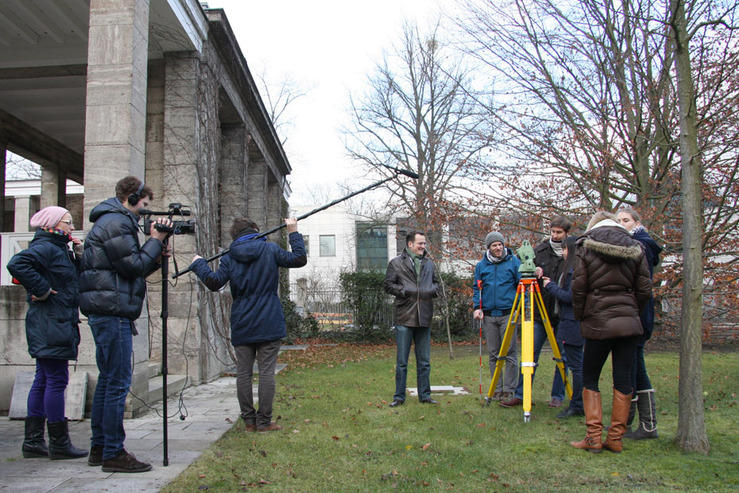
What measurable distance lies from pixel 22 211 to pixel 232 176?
13.4 meters

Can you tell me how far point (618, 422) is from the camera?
4.17 metres

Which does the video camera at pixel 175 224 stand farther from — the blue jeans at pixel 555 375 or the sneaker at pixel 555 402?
the sneaker at pixel 555 402

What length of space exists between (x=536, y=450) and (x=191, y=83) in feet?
23.4

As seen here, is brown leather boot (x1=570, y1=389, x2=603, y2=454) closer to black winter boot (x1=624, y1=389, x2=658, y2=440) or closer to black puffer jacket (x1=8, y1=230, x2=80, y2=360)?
black winter boot (x1=624, y1=389, x2=658, y2=440)

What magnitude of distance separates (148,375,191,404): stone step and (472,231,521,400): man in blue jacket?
3.87 metres

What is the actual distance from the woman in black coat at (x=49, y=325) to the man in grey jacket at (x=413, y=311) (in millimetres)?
3254

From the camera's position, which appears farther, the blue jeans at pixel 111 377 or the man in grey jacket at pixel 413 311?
the man in grey jacket at pixel 413 311

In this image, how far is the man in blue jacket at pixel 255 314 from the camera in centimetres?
501

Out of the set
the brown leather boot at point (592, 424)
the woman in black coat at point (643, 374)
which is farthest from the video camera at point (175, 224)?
the woman in black coat at point (643, 374)

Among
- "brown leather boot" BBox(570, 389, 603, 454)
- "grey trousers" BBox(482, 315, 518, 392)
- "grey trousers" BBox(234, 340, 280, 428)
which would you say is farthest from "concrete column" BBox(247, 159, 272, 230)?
"brown leather boot" BBox(570, 389, 603, 454)

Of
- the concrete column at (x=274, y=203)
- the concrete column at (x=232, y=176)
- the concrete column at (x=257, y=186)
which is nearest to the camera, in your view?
the concrete column at (x=232, y=176)

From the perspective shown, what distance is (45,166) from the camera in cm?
1484

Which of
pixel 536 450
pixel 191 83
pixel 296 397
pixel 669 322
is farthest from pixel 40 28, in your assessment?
pixel 669 322

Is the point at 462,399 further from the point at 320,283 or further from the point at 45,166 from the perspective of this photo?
the point at 45,166
